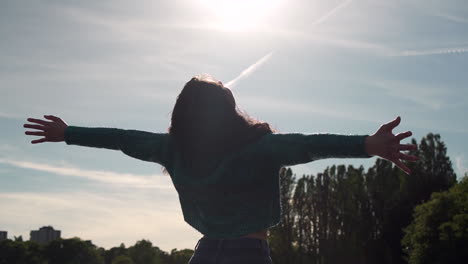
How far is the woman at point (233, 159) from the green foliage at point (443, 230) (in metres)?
49.9

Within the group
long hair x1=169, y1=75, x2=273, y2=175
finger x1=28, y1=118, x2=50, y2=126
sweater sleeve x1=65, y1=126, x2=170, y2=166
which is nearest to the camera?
long hair x1=169, y1=75, x2=273, y2=175

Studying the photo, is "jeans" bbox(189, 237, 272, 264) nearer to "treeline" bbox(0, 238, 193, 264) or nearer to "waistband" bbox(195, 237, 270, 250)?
"waistband" bbox(195, 237, 270, 250)

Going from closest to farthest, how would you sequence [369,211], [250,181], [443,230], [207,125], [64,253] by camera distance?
[250,181] < [207,125] < [443,230] < [369,211] < [64,253]

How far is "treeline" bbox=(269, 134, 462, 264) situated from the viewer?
65.9 meters

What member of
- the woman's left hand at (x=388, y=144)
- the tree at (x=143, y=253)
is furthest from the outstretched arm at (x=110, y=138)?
the tree at (x=143, y=253)

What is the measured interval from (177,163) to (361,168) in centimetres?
7404

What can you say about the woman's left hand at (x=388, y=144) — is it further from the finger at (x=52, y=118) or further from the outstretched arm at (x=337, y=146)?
the finger at (x=52, y=118)

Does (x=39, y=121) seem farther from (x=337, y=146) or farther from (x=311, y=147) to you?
(x=337, y=146)

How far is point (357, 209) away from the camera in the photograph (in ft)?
238

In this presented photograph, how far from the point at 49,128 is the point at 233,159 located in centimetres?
202

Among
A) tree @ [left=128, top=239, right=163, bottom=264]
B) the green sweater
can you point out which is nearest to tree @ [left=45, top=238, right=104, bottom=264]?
tree @ [left=128, top=239, right=163, bottom=264]


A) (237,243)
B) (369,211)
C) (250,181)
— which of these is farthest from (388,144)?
(369,211)

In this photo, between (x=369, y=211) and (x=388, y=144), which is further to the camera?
(x=369, y=211)

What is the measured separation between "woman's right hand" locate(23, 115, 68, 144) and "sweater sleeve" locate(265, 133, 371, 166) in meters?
2.09
